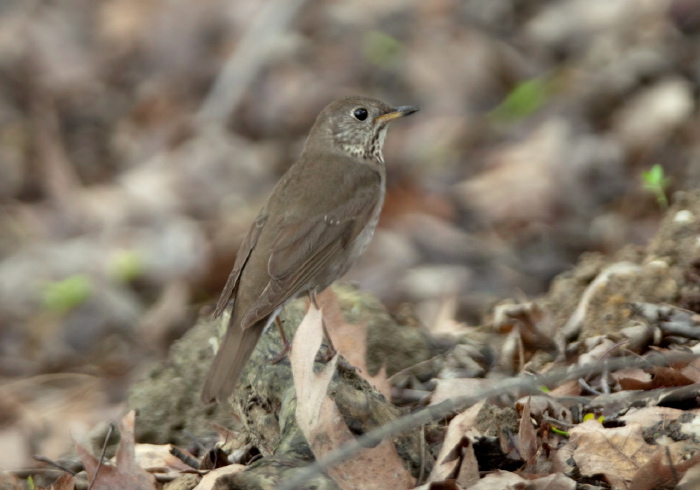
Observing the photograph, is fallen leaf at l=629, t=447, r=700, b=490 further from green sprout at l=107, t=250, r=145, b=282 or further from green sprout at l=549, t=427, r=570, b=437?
green sprout at l=107, t=250, r=145, b=282

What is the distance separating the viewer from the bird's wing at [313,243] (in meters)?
4.37

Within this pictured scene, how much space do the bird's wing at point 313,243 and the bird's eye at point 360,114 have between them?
1.65 ft

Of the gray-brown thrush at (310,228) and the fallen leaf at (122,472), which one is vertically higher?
the gray-brown thrush at (310,228)

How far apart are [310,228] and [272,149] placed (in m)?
5.73

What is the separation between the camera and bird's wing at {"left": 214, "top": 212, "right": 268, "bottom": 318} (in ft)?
14.7

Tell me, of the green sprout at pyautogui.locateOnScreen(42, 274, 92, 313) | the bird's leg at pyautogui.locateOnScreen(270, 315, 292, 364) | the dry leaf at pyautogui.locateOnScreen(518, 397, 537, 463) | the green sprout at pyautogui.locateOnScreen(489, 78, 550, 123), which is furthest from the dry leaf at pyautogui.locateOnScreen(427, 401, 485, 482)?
the green sprout at pyautogui.locateOnScreen(489, 78, 550, 123)

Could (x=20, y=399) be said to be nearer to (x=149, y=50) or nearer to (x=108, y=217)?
(x=108, y=217)

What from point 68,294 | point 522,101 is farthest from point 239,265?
point 522,101

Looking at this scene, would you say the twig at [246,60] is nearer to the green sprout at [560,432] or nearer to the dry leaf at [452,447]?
the green sprout at [560,432]

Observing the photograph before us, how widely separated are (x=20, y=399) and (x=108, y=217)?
3124 millimetres

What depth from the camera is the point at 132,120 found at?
38.9 ft

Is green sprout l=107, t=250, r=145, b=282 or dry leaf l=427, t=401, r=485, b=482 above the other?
dry leaf l=427, t=401, r=485, b=482

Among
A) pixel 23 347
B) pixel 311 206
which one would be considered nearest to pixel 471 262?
pixel 311 206

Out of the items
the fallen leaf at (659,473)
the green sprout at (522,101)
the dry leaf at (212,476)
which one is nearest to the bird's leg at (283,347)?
the dry leaf at (212,476)
